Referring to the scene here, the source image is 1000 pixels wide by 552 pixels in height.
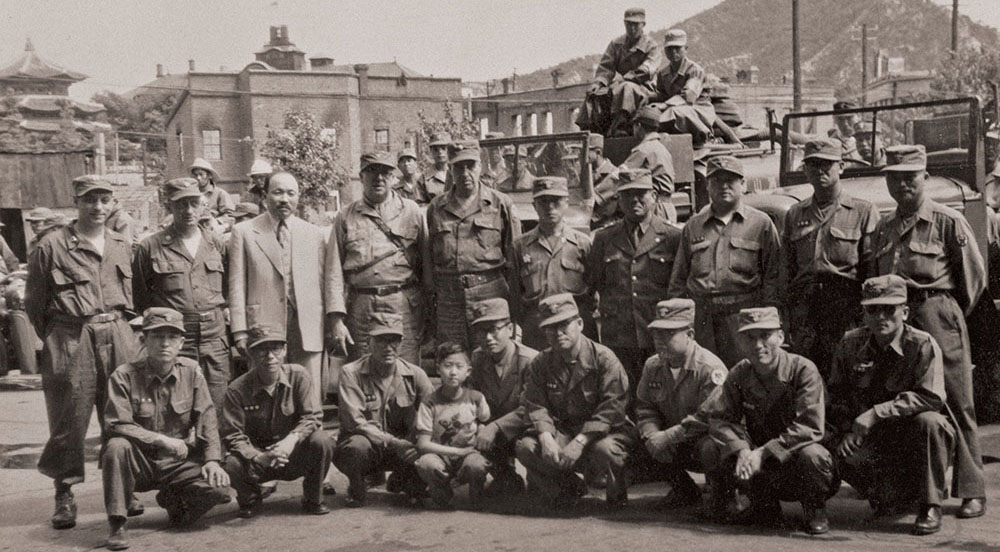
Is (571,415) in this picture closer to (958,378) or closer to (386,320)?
(386,320)

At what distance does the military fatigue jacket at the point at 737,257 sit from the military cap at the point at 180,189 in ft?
10.4

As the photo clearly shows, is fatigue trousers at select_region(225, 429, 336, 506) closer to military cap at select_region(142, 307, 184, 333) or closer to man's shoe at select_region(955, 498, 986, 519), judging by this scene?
military cap at select_region(142, 307, 184, 333)

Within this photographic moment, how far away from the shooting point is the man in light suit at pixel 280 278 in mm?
7543

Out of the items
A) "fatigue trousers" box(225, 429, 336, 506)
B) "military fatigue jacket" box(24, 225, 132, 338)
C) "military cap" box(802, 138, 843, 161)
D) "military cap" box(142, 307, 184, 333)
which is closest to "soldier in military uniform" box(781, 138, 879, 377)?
"military cap" box(802, 138, 843, 161)

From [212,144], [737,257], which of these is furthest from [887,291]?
[212,144]

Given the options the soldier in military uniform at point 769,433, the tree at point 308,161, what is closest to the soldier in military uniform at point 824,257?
the soldier in military uniform at point 769,433

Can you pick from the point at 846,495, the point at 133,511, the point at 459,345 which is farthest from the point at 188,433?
the point at 846,495

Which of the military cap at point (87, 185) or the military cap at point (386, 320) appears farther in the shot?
the military cap at point (386, 320)

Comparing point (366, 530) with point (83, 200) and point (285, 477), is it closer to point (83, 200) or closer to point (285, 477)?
point (285, 477)

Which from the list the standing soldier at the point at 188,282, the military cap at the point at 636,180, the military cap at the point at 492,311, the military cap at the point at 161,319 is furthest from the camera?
the military cap at the point at 636,180

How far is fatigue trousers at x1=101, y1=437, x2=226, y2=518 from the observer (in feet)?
20.7

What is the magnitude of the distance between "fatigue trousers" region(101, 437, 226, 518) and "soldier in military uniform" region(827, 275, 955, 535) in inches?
138

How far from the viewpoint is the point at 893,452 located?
243 inches

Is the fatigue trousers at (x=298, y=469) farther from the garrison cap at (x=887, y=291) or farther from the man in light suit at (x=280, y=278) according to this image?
the garrison cap at (x=887, y=291)
